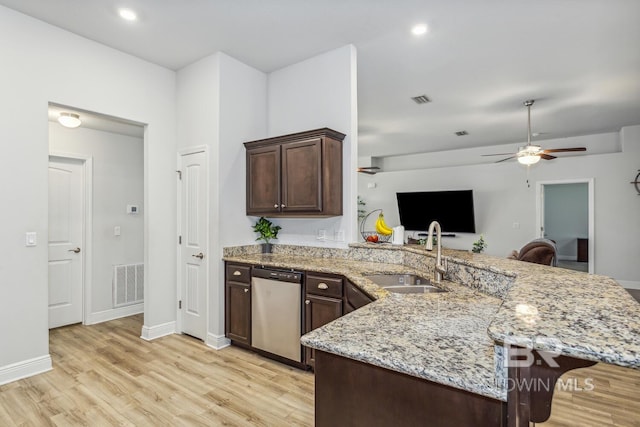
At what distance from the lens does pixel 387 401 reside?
3.47 feet

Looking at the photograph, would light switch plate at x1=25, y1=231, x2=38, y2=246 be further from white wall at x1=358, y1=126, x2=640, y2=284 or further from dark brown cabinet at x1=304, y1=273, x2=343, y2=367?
white wall at x1=358, y1=126, x2=640, y2=284

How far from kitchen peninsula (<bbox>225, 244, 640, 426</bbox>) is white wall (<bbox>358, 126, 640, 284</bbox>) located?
636 cm

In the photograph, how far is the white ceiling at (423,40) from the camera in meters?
2.78

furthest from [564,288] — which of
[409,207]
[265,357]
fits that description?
[409,207]

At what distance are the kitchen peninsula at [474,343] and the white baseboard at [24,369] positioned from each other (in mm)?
2939

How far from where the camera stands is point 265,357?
3.16 metres

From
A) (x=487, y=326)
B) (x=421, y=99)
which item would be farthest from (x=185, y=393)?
(x=421, y=99)

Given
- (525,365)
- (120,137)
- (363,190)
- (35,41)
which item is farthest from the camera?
(363,190)

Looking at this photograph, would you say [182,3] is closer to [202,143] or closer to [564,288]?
[202,143]

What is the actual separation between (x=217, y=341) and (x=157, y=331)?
0.82 meters

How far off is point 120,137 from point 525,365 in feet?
17.4

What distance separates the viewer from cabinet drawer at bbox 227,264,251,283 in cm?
328

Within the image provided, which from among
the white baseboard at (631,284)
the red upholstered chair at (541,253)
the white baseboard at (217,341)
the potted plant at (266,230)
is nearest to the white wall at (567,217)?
the white baseboard at (631,284)

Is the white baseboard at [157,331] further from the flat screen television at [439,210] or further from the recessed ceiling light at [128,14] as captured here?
the flat screen television at [439,210]
